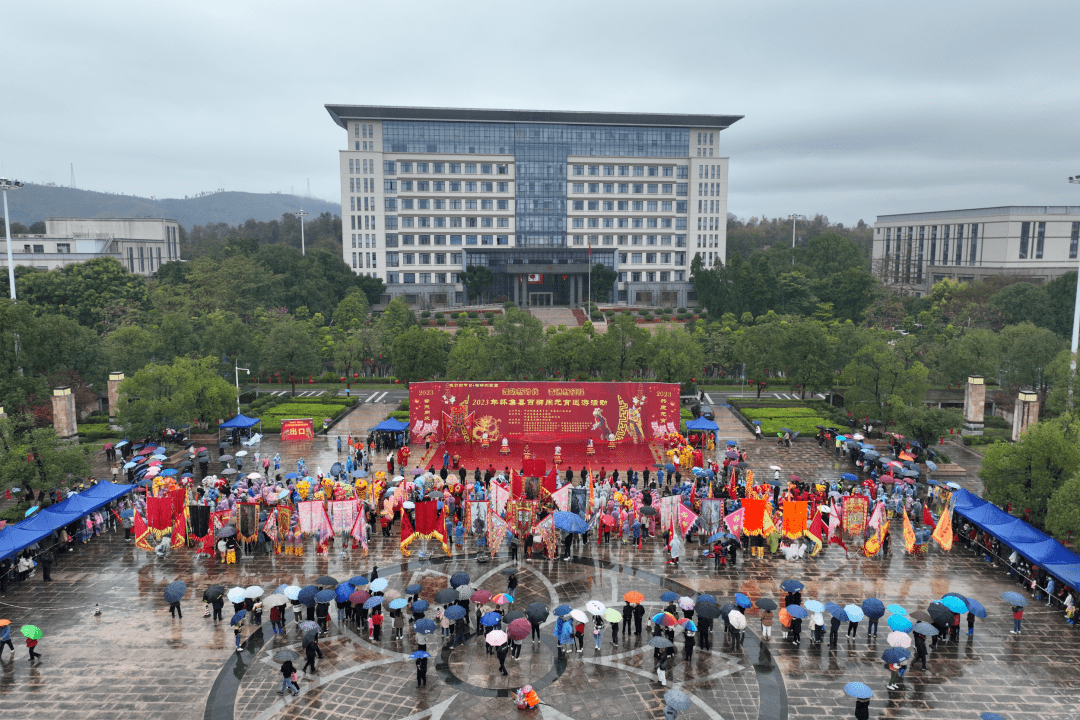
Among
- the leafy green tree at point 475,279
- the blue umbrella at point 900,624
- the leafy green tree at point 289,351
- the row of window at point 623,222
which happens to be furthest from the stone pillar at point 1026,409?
the row of window at point 623,222

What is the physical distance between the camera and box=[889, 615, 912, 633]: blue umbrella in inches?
551

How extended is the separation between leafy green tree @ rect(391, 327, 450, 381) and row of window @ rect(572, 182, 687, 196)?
43.0m

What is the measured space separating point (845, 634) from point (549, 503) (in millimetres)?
8512

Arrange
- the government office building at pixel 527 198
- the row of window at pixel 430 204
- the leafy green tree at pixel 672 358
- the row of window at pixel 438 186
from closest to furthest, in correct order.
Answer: the leafy green tree at pixel 672 358 < the government office building at pixel 527 198 < the row of window at pixel 438 186 < the row of window at pixel 430 204

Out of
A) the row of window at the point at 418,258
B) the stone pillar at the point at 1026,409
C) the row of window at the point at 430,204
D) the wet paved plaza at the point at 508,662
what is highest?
the row of window at the point at 430,204

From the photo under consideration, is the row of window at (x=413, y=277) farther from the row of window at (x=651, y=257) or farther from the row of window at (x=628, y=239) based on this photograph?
the row of window at (x=651, y=257)

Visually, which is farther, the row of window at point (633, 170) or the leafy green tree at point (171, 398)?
the row of window at point (633, 170)

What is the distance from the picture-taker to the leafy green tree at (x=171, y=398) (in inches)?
1093

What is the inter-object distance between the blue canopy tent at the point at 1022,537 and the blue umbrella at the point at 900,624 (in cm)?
495

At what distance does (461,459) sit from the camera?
2909 cm

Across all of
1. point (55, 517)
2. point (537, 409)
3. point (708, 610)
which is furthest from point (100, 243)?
point (708, 610)

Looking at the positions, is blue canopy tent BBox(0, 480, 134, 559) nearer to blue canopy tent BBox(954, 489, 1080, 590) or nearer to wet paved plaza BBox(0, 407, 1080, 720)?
wet paved plaza BBox(0, 407, 1080, 720)

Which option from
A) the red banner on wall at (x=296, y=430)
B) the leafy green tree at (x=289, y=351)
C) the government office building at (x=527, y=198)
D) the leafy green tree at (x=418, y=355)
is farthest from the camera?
the government office building at (x=527, y=198)

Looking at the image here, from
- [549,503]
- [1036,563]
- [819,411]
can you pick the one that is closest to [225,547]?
[549,503]
